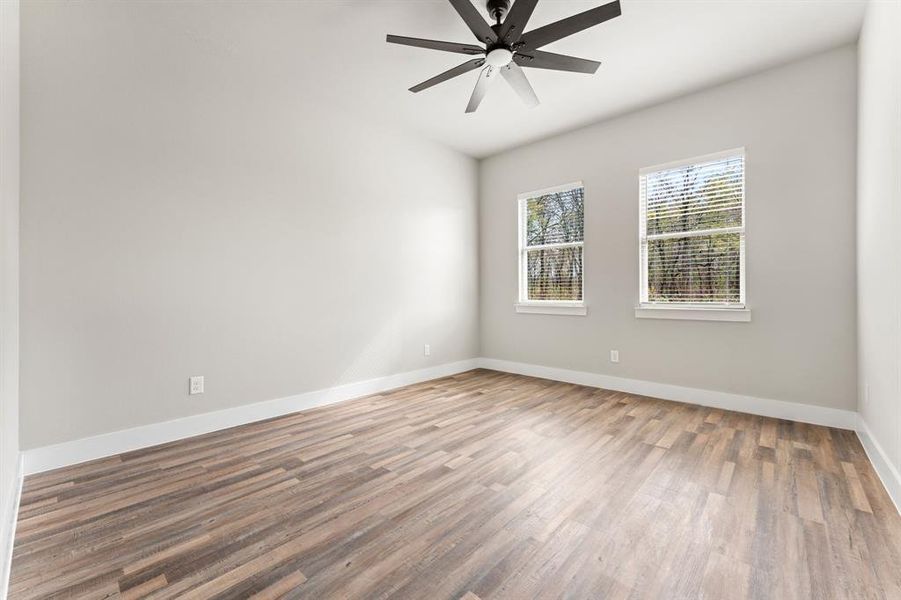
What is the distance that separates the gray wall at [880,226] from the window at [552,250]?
7.11ft

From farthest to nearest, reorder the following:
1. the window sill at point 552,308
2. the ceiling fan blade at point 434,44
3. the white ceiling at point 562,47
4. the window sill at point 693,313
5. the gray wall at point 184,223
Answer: the window sill at point 552,308
the window sill at point 693,313
the white ceiling at point 562,47
the gray wall at point 184,223
the ceiling fan blade at point 434,44

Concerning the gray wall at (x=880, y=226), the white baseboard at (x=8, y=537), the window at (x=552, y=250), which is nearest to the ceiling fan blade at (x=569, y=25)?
the gray wall at (x=880, y=226)

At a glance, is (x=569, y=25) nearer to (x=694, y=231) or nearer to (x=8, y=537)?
(x=694, y=231)

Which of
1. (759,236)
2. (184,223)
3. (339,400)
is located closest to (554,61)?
(759,236)

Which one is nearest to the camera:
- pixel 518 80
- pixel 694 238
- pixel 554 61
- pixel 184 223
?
pixel 554 61

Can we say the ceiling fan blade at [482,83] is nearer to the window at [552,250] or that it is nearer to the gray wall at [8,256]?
the window at [552,250]

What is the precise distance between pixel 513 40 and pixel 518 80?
1.27 ft

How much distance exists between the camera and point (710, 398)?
3.54 metres

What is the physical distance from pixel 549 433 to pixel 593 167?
2902 mm

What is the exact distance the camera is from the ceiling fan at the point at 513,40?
2.09 meters

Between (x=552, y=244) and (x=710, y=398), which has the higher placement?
(x=552, y=244)

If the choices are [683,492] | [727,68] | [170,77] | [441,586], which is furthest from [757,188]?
[170,77]

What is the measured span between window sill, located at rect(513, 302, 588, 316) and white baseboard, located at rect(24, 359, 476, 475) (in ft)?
5.94

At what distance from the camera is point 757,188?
130 inches
